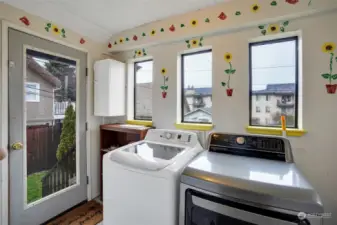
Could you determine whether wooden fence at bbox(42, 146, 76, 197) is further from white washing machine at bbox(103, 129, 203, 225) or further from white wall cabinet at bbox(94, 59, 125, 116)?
white washing machine at bbox(103, 129, 203, 225)

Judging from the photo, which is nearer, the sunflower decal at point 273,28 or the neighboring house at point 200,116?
the sunflower decal at point 273,28

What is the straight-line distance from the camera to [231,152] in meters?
1.43

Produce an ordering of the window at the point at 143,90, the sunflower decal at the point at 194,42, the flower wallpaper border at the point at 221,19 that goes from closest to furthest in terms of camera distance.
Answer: the flower wallpaper border at the point at 221,19, the sunflower decal at the point at 194,42, the window at the point at 143,90

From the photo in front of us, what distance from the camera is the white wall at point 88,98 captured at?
1.53 m

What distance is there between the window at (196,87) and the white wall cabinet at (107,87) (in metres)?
0.89

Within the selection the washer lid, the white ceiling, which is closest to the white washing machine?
the washer lid

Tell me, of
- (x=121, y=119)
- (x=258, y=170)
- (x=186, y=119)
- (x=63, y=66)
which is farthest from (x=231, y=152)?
(x=63, y=66)

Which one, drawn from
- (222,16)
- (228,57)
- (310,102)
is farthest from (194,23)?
(310,102)

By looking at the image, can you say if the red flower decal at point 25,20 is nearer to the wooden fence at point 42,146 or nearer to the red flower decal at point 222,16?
the wooden fence at point 42,146

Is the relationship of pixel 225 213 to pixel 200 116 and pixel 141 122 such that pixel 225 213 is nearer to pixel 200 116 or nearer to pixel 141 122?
pixel 200 116

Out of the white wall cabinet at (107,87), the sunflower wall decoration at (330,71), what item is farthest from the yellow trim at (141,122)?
the sunflower wall decoration at (330,71)

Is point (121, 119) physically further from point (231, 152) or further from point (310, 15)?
point (310, 15)

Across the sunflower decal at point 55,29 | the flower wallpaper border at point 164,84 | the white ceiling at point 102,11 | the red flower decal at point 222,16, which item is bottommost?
the flower wallpaper border at point 164,84

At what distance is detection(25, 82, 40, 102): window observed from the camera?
1.72m
